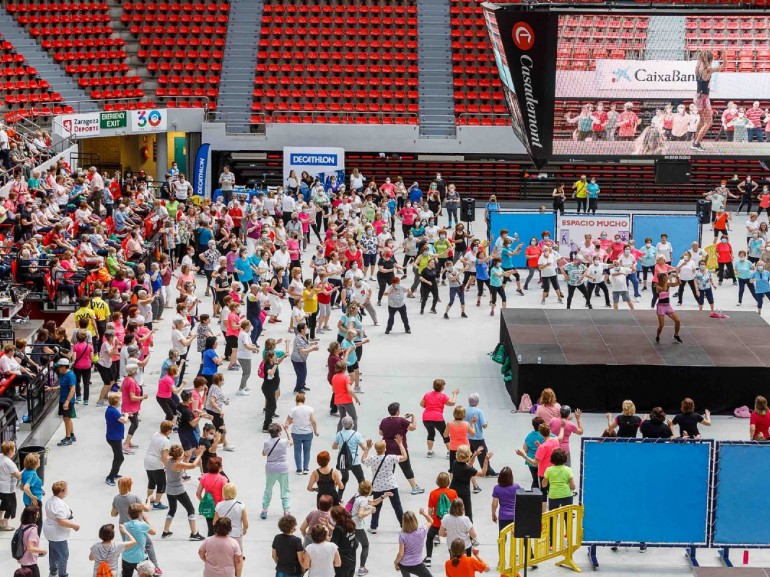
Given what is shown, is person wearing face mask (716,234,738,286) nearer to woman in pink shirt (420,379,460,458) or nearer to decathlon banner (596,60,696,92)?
decathlon banner (596,60,696,92)

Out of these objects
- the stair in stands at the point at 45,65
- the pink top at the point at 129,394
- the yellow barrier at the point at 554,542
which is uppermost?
the stair in stands at the point at 45,65

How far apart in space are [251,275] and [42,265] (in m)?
4.72

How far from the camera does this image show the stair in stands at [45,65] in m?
39.0

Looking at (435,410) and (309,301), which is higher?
(309,301)

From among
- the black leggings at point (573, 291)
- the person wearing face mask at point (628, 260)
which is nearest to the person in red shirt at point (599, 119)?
the black leggings at point (573, 291)

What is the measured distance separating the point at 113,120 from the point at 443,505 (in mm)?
25288

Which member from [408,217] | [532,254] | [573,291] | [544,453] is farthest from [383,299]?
[544,453]

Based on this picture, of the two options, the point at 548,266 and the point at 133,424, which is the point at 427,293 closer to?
the point at 548,266

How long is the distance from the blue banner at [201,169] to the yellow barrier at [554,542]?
84.5 feet

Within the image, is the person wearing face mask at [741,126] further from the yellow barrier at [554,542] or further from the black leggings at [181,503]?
the black leggings at [181,503]

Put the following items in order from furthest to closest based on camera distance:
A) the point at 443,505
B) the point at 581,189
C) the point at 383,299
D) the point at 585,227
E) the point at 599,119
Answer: the point at 581,189 → the point at 585,227 → the point at 383,299 → the point at 599,119 → the point at 443,505

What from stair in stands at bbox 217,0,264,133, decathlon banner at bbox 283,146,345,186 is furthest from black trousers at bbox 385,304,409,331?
stair in stands at bbox 217,0,264,133

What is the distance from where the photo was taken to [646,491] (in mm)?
15211

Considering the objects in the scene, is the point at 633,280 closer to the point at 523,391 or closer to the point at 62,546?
the point at 523,391
